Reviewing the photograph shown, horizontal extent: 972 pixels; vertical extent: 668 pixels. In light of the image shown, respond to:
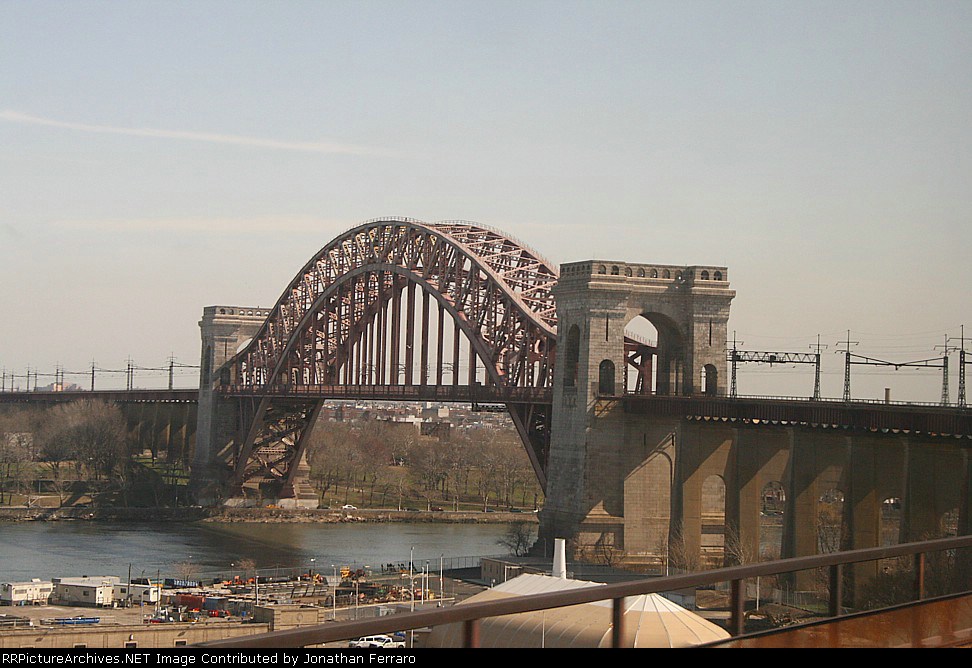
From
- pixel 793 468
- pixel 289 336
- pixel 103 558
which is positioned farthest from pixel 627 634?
pixel 289 336

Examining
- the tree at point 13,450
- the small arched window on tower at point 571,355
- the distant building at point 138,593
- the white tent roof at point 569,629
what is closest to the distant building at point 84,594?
the distant building at point 138,593

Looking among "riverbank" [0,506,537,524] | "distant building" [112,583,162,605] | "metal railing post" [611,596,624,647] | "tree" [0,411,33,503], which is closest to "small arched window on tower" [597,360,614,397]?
"distant building" [112,583,162,605]

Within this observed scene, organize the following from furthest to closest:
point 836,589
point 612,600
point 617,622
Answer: point 836,589 < point 617,622 < point 612,600

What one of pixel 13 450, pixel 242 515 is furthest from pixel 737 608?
pixel 13 450

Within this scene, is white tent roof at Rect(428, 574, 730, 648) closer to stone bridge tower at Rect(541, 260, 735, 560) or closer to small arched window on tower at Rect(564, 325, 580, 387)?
stone bridge tower at Rect(541, 260, 735, 560)

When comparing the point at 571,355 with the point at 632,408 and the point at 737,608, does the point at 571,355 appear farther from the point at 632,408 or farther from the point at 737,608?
the point at 737,608

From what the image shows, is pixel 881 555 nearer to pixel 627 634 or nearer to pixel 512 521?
pixel 627 634

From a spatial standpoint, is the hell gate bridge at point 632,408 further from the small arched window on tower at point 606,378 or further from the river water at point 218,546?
the river water at point 218,546
